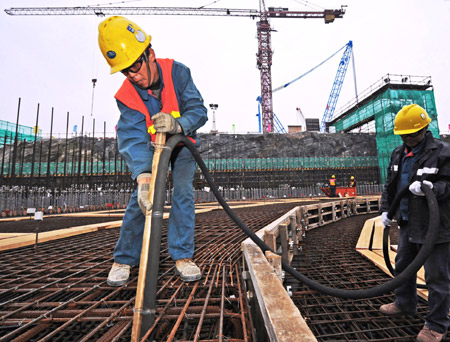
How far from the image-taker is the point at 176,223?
A: 201 centimetres

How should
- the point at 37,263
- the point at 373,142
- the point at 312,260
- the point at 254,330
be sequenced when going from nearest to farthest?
the point at 254,330 < the point at 37,263 < the point at 312,260 < the point at 373,142

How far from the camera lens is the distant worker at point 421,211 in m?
1.67

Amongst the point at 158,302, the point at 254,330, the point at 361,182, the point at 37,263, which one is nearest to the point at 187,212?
the point at 158,302

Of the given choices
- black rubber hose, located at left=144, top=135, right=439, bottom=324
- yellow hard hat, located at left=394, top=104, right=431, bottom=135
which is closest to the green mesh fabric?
black rubber hose, located at left=144, top=135, right=439, bottom=324

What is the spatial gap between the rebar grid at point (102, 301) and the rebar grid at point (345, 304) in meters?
0.75

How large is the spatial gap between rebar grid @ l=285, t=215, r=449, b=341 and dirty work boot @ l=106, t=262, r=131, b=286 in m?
1.36

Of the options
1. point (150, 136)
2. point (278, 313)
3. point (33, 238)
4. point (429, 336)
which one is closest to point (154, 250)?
point (278, 313)

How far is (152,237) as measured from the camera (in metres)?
1.24

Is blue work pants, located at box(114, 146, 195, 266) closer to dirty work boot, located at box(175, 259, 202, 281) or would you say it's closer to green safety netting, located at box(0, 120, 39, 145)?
dirty work boot, located at box(175, 259, 202, 281)

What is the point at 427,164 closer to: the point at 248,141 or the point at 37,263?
the point at 37,263

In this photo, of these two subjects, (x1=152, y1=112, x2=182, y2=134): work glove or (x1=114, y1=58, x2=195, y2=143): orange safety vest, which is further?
(x1=114, y1=58, x2=195, y2=143): orange safety vest

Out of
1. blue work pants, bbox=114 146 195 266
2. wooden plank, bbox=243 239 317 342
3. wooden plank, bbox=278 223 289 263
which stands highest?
blue work pants, bbox=114 146 195 266

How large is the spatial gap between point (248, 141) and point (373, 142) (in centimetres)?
1781

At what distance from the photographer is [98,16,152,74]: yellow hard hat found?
159 centimetres
